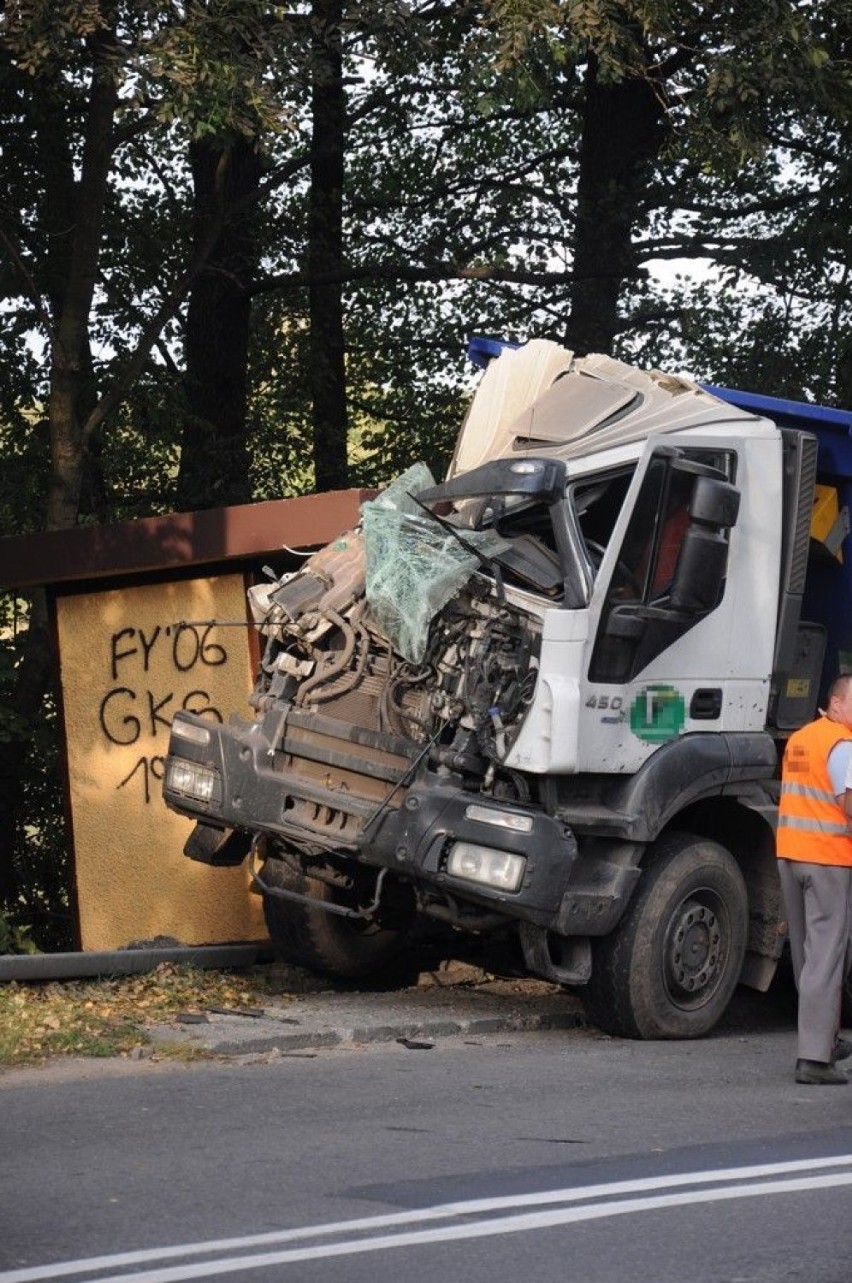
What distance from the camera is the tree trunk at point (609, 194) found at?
19.6m

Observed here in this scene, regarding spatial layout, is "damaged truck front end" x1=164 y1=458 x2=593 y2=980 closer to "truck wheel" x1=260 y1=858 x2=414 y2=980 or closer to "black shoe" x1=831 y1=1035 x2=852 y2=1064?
"truck wheel" x1=260 y1=858 x2=414 y2=980

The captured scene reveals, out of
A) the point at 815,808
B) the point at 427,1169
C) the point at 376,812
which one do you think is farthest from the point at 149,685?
the point at 427,1169

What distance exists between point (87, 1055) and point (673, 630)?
3.13 metres

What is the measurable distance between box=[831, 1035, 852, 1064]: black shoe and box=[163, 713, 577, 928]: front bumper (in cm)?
128

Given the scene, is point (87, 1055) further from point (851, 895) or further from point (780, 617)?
point (780, 617)

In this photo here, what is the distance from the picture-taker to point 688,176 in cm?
2044

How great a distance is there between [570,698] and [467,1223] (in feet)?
12.0

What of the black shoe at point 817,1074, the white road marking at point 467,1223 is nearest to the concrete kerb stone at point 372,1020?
the black shoe at point 817,1074

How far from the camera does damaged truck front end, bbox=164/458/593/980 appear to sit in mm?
8883

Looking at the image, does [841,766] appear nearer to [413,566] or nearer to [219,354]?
[413,566]

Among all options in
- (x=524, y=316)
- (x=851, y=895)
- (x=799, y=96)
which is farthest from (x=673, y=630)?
(x=524, y=316)

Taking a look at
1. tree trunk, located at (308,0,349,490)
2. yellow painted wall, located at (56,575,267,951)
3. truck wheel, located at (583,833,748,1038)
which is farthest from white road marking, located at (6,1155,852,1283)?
tree trunk, located at (308,0,349,490)

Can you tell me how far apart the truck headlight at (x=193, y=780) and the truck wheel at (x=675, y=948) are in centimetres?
187

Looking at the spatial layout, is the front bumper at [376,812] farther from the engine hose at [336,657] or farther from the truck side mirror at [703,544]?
the truck side mirror at [703,544]
